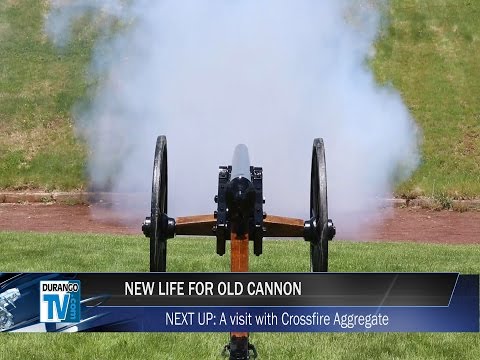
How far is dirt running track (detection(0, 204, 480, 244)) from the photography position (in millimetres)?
13047

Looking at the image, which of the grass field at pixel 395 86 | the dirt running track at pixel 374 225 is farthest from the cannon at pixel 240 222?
the grass field at pixel 395 86

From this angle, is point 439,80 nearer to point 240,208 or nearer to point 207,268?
point 207,268

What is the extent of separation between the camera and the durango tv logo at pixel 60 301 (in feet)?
8.98

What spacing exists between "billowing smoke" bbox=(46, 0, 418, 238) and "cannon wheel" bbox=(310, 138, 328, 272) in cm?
1032

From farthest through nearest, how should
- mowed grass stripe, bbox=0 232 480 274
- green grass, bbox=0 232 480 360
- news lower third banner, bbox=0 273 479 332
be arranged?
mowed grass stripe, bbox=0 232 480 274 < green grass, bbox=0 232 480 360 < news lower third banner, bbox=0 273 479 332

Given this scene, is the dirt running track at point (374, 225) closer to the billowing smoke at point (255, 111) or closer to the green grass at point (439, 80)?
the billowing smoke at point (255, 111)

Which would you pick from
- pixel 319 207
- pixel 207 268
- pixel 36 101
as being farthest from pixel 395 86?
pixel 319 207

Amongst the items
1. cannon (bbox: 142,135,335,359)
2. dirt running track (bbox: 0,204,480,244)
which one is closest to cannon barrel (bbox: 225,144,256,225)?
cannon (bbox: 142,135,335,359)

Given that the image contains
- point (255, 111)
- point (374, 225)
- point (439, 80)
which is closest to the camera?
point (374, 225)

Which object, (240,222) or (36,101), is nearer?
(240,222)

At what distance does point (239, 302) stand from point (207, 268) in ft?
15.7

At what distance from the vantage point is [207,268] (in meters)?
7.46

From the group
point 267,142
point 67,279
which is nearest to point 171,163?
point 267,142

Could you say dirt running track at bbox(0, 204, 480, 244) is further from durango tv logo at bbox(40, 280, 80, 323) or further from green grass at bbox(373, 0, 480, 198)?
durango tv logo at bbox(40, 280, 80, 323)
